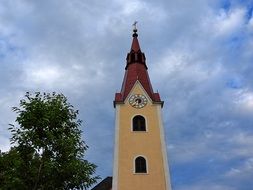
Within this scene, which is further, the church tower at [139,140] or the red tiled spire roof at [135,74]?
the red tiled spire roof at [135,74]

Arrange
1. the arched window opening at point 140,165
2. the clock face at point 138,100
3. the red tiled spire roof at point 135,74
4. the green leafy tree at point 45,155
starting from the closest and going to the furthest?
the green leafy tree at point 45,155 < the arched window opening at point 140,165 < the clock face at point 138,100 < the red tiled spire roof at point 135,74

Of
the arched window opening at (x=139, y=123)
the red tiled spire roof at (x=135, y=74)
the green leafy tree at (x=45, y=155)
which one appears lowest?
the green leafy tree at (x=45, y=155)

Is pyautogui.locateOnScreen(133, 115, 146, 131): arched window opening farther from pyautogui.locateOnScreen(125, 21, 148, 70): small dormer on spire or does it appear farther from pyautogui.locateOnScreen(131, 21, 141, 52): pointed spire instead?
pyautogui.locateOnScreen(131, 21, 141, 52): pointed spire

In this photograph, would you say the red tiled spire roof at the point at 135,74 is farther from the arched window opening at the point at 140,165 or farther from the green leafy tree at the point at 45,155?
the green leafy tree at the point at 45,155

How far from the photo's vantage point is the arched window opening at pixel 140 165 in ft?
97.3

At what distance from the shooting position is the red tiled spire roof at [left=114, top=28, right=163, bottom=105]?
1344 inches

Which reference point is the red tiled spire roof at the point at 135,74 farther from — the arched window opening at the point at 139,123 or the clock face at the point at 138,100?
the arched window opening at the point at 139,123

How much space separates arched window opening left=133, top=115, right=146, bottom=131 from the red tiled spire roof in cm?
222

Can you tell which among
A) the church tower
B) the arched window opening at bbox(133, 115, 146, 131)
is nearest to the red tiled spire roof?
the church tower

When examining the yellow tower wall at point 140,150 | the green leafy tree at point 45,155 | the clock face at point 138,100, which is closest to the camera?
the green leafy tree at point 45,155

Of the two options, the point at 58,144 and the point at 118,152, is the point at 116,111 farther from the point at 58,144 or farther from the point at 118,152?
the point at 58,144

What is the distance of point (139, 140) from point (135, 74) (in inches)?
332

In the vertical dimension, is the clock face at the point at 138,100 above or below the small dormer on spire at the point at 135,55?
below

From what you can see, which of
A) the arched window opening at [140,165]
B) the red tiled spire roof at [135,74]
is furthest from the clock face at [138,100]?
the arched window opening at [140,165]
